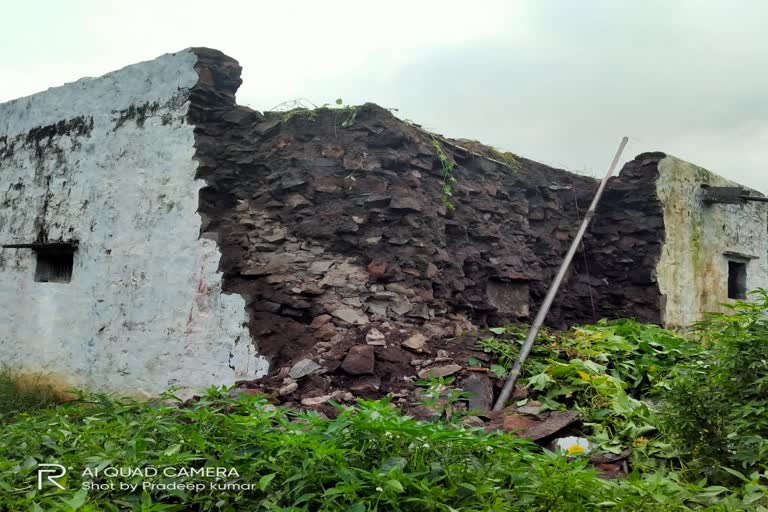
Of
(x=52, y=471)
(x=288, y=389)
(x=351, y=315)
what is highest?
(x=351, y=315)

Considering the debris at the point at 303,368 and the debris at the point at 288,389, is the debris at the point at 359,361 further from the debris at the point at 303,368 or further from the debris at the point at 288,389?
the debris at the point at 288,389

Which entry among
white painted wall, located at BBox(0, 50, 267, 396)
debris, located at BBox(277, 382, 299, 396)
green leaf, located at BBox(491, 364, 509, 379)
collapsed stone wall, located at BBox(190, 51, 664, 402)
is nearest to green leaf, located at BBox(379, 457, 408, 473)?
collapsed stone wall, located at BBox(190, 51, 664, 402)

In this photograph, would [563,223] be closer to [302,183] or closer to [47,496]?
[302,183]

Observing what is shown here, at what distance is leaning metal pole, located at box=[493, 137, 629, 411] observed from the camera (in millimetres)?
4855

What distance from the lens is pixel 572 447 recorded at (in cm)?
390

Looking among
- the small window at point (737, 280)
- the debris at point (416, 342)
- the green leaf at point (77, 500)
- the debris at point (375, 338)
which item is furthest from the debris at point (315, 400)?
the small window at point (737, 280)

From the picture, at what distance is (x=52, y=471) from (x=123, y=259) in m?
4.07

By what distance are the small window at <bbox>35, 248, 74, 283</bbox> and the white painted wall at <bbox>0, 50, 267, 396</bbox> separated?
3.8 inches

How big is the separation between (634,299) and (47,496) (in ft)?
22.7

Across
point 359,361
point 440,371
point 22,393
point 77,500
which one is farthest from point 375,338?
point 22,393

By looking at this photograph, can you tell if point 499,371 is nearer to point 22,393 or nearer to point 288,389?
point 288,389

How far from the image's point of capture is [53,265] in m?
7.72

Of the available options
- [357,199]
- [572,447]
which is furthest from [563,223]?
[572,447]

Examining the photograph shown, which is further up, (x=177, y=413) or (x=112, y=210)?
(x=112, y=210)
